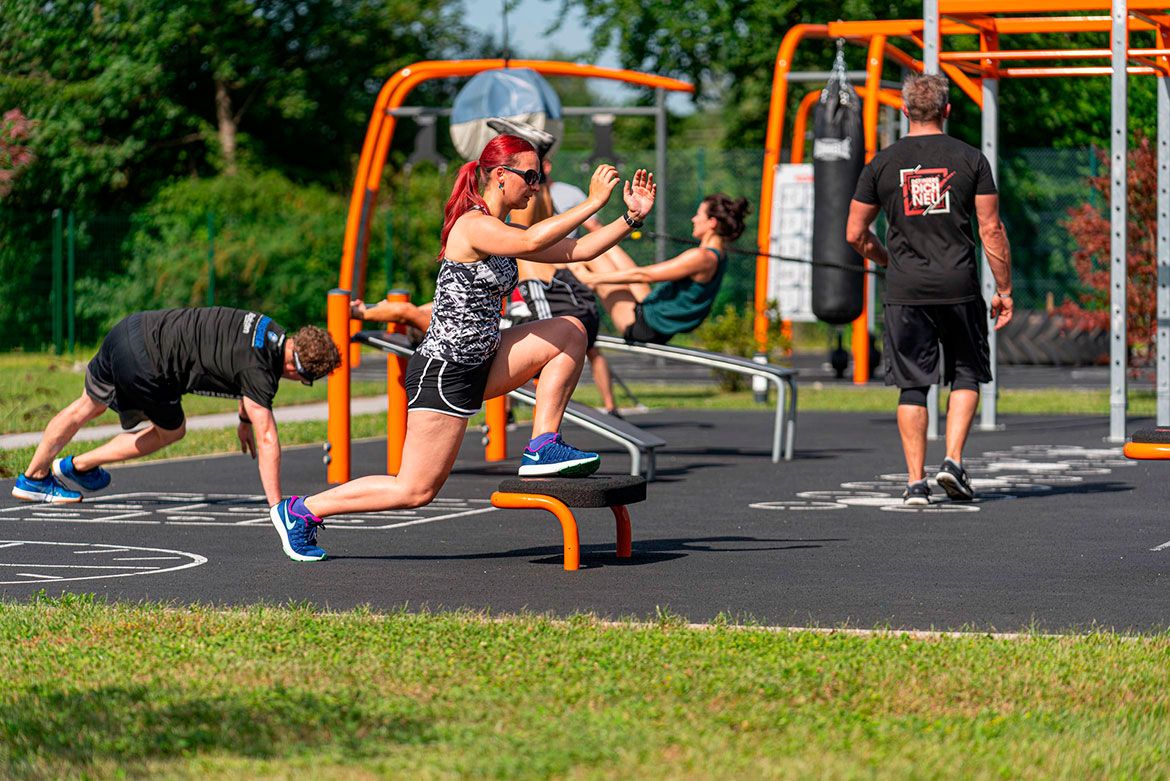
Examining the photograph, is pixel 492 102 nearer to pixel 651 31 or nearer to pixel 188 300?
pixel 188 300

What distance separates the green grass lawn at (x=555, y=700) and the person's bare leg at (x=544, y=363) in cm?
133

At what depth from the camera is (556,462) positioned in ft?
20.2

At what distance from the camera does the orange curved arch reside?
16922 millimetres

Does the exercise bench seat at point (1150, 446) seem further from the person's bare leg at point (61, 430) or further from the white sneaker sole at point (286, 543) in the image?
the person's bare leg at point (61, 430)

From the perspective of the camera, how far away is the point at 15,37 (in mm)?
20406

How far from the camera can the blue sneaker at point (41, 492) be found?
8.21 meters

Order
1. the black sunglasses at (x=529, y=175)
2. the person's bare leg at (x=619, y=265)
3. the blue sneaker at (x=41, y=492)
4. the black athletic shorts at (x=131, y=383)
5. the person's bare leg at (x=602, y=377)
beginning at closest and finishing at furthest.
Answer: the black sunglasses at (x=529, y=175), the black athletic shorts at (x=131, y=383), the blue sneaker at (x=41, y=492), the person's bare leg at (x=619, y=265), the person's bare leg at (x=602, y=377)

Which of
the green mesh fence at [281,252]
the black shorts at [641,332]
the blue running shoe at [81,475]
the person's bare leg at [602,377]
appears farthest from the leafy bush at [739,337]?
the blue running shoe at [81,475]

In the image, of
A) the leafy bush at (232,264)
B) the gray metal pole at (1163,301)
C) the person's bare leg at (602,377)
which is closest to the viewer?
the gray metal pole at (1163,301)

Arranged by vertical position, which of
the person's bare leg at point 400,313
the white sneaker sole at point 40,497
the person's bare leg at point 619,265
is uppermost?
the person's bare leg at point 619,265

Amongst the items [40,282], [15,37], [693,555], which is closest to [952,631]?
[693,555]

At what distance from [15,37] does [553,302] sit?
13747 mm

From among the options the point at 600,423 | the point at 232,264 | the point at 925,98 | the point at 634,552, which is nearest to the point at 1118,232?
the point at 925,98

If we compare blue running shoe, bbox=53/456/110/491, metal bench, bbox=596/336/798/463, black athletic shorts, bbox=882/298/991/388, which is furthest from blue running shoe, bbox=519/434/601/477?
metal bench, bbox=596/336/798/463
